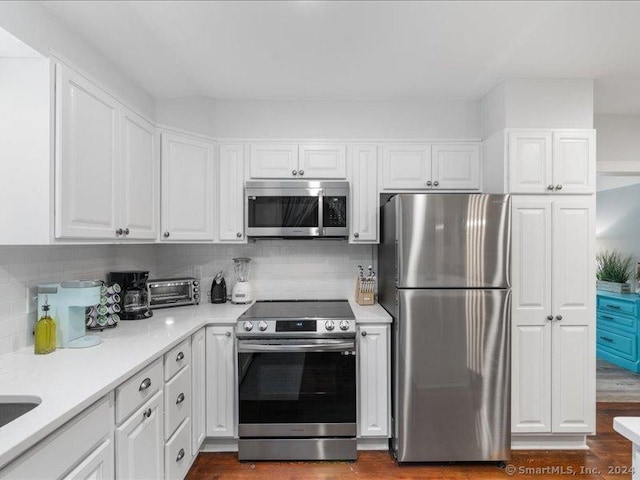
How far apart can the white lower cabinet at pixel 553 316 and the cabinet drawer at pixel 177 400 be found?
83.5 inches

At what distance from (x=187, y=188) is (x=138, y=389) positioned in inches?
59.9

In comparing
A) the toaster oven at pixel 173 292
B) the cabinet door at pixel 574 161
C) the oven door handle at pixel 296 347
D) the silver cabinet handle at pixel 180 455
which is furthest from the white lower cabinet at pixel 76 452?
the cabinet door at pixel 574 161

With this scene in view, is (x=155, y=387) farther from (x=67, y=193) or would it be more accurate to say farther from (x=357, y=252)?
(x=357, y=252)

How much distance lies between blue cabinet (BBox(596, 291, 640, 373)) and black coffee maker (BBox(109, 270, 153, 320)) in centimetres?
502

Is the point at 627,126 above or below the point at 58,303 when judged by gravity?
above

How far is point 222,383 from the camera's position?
2.44m

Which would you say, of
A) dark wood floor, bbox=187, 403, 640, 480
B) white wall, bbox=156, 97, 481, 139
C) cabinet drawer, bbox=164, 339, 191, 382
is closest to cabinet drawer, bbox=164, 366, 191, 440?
cabinet drawer, bbox=164, 339, 191, 382

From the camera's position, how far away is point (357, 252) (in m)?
3.11

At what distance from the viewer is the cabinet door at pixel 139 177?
Answer: 7.04 feet

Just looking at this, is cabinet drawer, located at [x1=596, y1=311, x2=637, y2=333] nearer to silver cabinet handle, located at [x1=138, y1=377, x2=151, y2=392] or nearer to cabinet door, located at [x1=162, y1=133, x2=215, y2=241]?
cabinet door, located at [x1=162, y1=133, x2=215, y2=241]

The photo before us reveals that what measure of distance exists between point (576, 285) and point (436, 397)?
4.06ft

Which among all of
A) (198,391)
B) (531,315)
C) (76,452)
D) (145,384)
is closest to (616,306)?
(531,315)

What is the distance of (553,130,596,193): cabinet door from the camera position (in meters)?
2.47

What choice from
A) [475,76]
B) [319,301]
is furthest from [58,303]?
[475,76]
